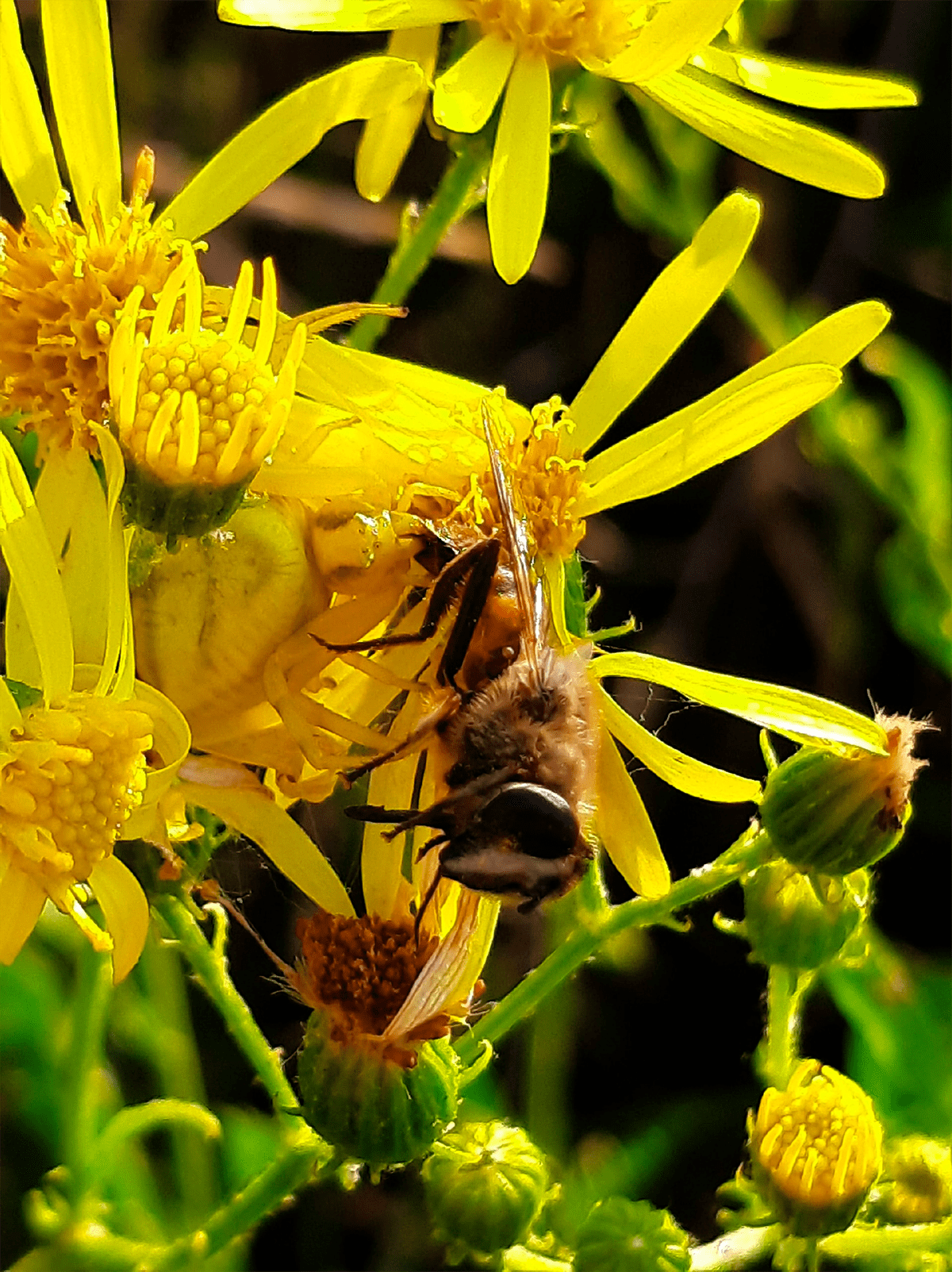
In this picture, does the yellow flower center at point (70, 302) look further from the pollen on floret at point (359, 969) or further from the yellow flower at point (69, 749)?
the pollen on floret at point (359, 969)

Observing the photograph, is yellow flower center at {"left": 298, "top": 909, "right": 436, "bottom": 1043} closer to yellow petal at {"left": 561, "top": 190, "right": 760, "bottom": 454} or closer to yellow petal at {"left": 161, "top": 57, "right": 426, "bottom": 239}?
yellow petal at {"left": 561, "top": 190, "right": 760, "bottom": 454}

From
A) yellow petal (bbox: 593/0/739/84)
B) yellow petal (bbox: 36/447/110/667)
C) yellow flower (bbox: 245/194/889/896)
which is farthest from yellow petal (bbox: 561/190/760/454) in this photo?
yellow petal (bbox: 36/447/110/667)

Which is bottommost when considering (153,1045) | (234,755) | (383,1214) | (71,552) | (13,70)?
(383,1214)

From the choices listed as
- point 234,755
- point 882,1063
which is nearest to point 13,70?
point 234,755

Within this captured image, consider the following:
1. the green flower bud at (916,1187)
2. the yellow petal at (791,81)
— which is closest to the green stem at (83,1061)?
the green flower bud at (916,1187)

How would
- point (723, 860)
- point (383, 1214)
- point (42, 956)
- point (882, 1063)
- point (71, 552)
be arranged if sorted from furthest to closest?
point (383, 1214)
point (42, 956)
point (882, 1063)
point (723, 860)
point (71, 552)

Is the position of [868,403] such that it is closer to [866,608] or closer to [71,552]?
[866,608]

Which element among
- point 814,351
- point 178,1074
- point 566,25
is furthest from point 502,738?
point 178,1074
